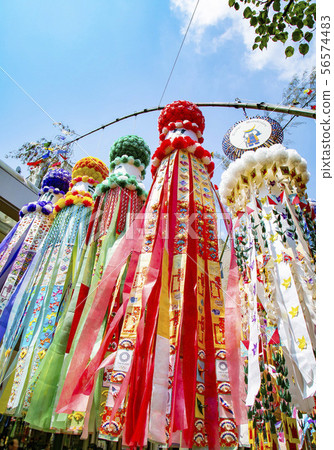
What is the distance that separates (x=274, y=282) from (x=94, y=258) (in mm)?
1235

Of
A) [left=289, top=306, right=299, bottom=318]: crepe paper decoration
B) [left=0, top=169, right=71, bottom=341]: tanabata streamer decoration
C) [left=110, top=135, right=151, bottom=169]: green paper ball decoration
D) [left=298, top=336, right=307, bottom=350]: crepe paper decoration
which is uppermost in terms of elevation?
[left=110, top=135, right=151, bottom=169]: green paper ball decoration

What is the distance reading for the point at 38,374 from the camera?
1.62m

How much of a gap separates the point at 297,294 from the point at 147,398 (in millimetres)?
755

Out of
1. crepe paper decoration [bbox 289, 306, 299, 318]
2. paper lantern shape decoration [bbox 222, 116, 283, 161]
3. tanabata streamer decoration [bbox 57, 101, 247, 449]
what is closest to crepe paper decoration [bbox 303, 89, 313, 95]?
paper lantern shape decoration [bbox 222, 116, 283, 161]

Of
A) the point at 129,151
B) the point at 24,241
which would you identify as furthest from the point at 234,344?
the point at 24,241

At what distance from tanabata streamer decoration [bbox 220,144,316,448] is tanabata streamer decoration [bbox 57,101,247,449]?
133 mm

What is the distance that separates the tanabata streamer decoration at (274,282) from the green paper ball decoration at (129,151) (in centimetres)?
101

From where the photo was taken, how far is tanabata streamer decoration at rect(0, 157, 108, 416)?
174cm

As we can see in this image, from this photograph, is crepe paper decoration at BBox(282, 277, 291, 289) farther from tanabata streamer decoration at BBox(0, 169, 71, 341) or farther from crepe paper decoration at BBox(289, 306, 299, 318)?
tanabata streamer decoration at BBox(0, 169, 71, 341)

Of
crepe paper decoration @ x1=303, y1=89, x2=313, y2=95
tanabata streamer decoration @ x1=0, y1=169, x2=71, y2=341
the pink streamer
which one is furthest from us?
crepe paper decoration @ x1=303, y1=89, x2=313, y2=95

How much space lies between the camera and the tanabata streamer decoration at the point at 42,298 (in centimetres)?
174

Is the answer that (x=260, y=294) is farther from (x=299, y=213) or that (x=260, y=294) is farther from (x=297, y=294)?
(x=299, y=213)

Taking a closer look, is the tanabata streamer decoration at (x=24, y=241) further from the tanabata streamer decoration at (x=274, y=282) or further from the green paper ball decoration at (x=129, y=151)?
the tanabata streamer decoration at (x=274, y=282)

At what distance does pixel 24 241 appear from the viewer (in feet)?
9.01
